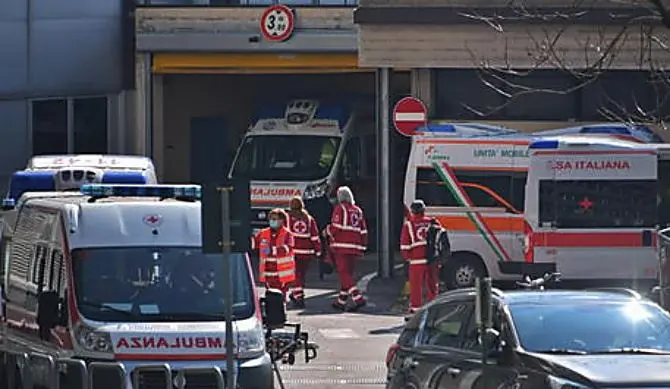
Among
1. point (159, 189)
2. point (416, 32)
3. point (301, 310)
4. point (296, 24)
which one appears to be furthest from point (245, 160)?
point (159, 189)

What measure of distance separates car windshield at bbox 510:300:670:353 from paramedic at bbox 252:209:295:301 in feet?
29.8

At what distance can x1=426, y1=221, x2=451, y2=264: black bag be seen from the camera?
22281mm

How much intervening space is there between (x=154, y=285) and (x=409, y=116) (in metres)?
12.5

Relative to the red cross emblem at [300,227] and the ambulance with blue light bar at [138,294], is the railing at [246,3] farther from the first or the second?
the ambulance with blue light bar at [138,294]

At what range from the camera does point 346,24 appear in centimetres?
3059

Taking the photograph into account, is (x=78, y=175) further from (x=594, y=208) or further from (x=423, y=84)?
(x=594, y=208)

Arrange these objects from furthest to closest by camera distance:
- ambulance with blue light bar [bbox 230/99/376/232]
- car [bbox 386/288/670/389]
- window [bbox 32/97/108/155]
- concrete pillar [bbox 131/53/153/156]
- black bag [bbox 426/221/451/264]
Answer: window [bbox 32/97/108/155] < concrete pillar [bbox 131/53/153/156] < ambulance with blue light bar [bbox 230/99/376/232] < black bag [bbox 426/221/451/264] < car [bbox 386/288/670/389]

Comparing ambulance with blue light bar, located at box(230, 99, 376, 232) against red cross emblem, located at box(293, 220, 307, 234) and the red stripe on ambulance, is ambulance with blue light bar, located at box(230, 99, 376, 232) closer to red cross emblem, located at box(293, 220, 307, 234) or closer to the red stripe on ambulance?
red cross emblem, located at box(293, 220, 307, 234)

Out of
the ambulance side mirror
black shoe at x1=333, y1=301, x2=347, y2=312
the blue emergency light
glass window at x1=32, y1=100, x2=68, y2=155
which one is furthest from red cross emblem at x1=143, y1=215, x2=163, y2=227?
glass window at x1=32, y1=100, x2=68, y2=155

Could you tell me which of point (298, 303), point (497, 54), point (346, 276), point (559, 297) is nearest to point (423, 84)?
point (497, 54)

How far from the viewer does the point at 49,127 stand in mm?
33781

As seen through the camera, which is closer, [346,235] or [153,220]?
[153,220]

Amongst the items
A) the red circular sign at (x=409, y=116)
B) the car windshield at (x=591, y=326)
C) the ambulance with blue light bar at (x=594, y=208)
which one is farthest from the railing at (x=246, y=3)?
the car windshield at (x=591, y=326)

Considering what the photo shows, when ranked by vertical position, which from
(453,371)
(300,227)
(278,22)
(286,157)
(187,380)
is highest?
(278,22)
